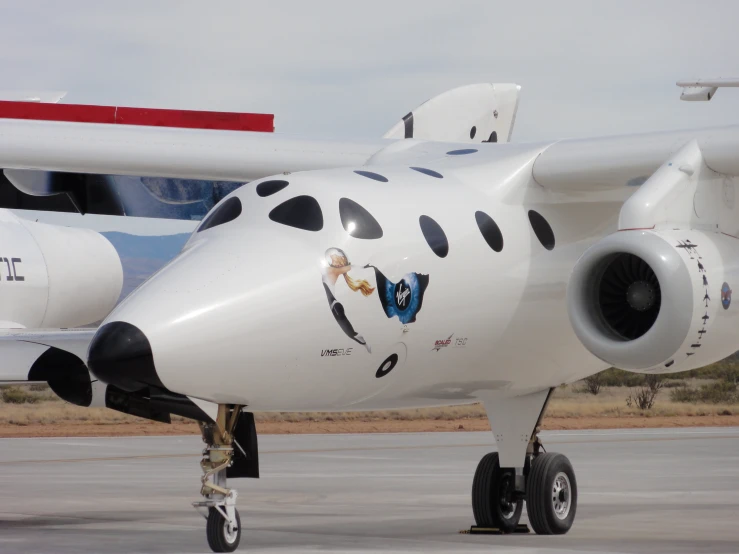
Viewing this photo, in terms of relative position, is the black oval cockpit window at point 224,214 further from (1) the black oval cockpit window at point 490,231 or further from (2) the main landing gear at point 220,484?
(1) the black oval cockpit window at point 490,231

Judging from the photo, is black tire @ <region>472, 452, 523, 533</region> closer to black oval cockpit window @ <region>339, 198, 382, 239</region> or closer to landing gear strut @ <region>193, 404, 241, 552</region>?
black oval cockpit window @ <region>339, 198, 382, 239</region>

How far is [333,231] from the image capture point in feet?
38.1

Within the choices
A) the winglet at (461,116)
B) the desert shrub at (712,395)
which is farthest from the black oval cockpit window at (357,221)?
the desert shrub at (712,395)

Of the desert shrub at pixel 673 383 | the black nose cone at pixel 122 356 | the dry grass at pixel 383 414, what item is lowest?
the black nose cone at pixel 122 356

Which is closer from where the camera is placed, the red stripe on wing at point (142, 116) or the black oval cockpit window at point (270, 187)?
the black oval cockpit window at point (270, 187)

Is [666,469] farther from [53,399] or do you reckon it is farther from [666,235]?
[53,399]

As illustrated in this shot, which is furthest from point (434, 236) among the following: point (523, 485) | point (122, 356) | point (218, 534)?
point (523, 485)

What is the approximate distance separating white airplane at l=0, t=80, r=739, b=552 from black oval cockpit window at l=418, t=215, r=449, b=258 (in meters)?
0.02

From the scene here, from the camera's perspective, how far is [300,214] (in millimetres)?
11641

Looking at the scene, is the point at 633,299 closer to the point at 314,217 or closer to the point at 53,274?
the point at 314,217

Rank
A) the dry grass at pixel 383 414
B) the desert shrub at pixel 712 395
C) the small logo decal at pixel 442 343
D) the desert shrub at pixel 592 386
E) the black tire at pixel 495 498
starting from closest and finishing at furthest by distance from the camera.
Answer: the small logo decal at pixel 442 343 < the black tire at pixel 495 498 < the dry grass at pixel 383 414 < the desert shrub at pixel 712 395 < the desert shrub at pixel 592 386

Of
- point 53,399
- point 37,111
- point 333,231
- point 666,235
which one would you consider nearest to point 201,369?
point 333,231

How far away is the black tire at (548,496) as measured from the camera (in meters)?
14.9

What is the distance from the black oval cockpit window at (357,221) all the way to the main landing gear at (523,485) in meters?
3.85
